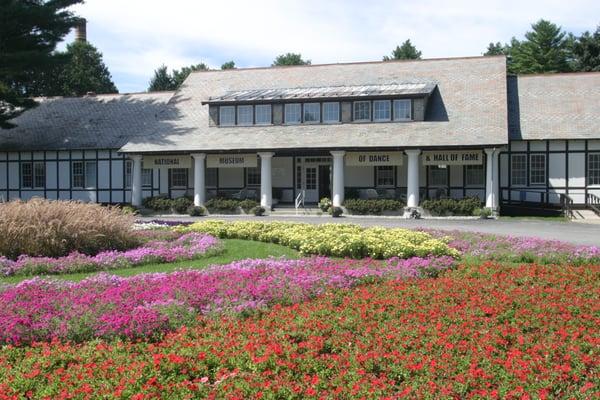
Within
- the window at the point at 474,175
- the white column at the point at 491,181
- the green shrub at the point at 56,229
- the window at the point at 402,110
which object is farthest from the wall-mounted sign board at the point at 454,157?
the green shrub at the point at 56,229

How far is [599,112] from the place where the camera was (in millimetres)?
31625

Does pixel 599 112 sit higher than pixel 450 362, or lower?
higher

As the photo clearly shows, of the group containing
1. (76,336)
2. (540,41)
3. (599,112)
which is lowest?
(76,336)

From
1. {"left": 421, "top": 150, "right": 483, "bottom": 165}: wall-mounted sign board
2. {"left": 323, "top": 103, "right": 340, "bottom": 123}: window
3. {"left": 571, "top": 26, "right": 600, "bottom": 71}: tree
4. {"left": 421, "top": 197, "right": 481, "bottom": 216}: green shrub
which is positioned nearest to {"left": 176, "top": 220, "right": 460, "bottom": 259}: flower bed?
{"left": 421, "top": 197, "right": 481, "bottom": 216}: green shrub

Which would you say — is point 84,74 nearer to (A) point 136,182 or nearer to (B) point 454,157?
(A) point 136,182

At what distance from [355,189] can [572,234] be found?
570 inches

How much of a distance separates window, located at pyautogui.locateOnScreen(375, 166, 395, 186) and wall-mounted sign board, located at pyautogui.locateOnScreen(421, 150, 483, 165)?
3075 mm

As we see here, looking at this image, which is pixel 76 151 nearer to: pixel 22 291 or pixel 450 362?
pixel 22 291

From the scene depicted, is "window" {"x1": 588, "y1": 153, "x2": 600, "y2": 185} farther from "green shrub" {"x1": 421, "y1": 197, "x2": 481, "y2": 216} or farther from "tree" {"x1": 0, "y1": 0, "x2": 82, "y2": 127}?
"tree" {"x1": 0, "y1": 0, "x2": 82, "y2": 127}

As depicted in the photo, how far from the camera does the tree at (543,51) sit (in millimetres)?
53906

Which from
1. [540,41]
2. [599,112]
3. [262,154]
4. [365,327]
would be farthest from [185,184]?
[540,41]

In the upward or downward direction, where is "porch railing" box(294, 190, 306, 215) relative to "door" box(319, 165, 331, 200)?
downward

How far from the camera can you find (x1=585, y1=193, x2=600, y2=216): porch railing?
2970 centimetres

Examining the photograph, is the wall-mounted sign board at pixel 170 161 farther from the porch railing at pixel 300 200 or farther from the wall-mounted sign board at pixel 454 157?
the wall-mounted sign board at pixel 454 157
